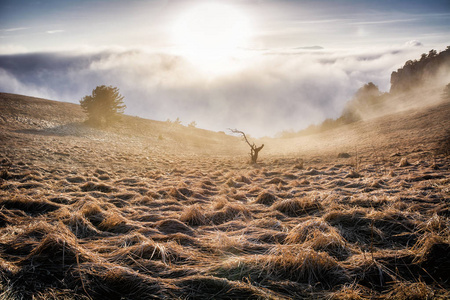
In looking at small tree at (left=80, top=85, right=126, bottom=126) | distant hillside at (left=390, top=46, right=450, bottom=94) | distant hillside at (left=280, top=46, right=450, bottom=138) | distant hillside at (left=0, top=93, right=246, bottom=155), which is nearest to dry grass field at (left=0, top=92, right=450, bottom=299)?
distant hillside at (left=0, top=93, right=246, bottom=155)

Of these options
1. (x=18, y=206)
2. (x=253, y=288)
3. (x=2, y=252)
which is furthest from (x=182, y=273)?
(x=18, y=206)

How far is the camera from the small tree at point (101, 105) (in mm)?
32719

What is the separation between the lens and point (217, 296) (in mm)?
1688

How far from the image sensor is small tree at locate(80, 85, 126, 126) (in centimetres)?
3272

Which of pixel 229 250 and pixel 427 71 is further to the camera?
pixel 427 71

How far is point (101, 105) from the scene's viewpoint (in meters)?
33.1

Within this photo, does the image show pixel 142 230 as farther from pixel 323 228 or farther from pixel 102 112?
pixel 102 112

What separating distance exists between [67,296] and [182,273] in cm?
96

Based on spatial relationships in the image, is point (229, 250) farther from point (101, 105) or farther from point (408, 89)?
point (408, 89)

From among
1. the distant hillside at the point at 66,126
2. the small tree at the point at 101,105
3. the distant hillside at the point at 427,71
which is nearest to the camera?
the distant hillside at the point at 66,126

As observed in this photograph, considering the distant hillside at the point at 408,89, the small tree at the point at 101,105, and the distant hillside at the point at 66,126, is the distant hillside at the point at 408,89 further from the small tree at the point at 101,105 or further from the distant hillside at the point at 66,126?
the small tree at the point at 101,105

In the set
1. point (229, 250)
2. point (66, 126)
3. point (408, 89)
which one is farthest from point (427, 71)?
point (66, 126)

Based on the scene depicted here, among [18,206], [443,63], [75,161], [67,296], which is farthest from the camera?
[443,63]

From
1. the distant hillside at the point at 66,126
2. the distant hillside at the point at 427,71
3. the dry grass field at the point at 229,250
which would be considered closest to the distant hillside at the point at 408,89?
the distant hillside at the point at 427,71
